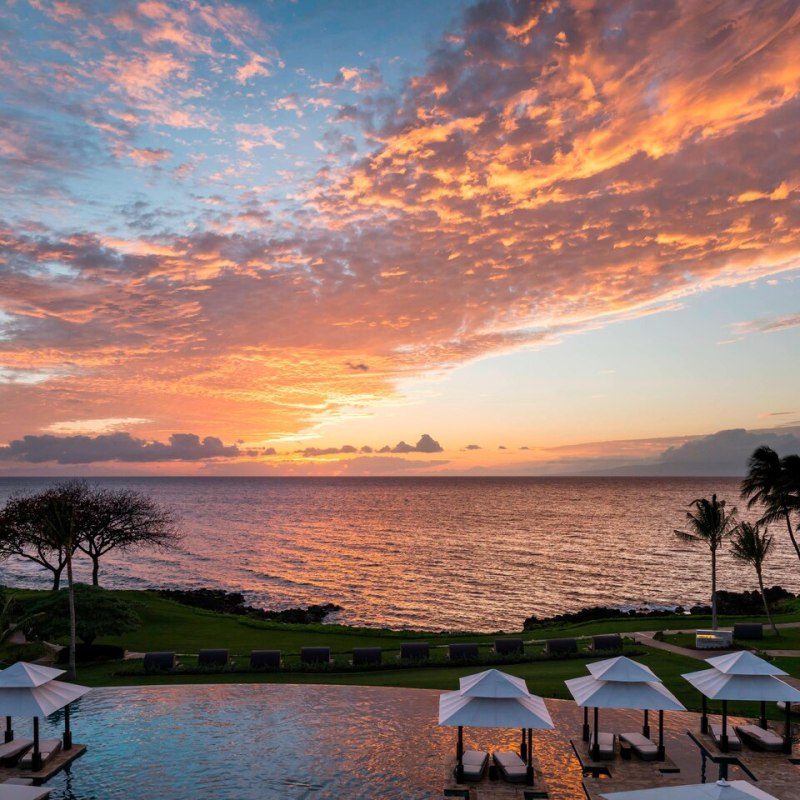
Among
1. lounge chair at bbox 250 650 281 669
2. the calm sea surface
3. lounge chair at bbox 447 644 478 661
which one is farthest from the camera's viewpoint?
the calm sea surface

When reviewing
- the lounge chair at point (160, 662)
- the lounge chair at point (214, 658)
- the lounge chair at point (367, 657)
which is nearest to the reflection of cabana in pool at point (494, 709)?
the lounge chair at point (367, 657)

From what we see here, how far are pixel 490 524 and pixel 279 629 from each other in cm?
11070

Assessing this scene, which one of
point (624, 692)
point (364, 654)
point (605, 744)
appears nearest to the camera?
point (624, 692)

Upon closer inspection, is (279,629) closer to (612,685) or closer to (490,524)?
(612,685)

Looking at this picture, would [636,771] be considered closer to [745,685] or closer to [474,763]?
[745,685]

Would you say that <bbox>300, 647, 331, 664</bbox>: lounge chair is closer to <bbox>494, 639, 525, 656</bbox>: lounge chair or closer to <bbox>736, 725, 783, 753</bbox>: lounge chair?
<bbox>494, 639, 525, 656</bbox>: lounge chair

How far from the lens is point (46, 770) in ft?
62.1

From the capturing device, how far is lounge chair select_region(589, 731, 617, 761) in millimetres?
19406

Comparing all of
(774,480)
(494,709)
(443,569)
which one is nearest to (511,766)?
(494,709)

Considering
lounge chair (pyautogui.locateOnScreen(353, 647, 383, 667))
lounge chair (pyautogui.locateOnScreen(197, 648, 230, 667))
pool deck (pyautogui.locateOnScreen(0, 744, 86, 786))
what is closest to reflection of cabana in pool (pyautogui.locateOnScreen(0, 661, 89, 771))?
pool deck (pyautogui.locateOnScreen(0, 744, 86, 786))

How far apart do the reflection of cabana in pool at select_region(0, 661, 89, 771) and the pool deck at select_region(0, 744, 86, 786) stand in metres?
0.26

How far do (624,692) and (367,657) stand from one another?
50.5ft

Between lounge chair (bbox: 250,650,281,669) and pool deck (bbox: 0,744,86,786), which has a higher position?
pool deck (bbox: 0,744,86,786)

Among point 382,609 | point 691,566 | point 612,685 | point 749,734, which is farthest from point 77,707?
point 691,566
